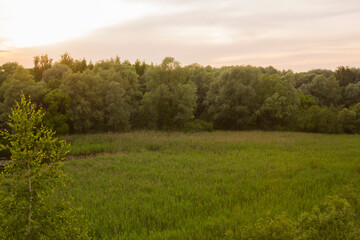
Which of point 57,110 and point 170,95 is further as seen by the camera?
point 170,95

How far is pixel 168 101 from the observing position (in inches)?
1821

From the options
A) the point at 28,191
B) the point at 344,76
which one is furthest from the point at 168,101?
the point at 344,76

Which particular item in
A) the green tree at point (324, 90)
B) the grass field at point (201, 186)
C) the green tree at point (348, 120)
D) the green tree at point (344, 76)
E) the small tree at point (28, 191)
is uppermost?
the green tree at point (344, 76)

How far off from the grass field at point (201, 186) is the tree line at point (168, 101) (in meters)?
12.8

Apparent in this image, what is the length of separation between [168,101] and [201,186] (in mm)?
30376

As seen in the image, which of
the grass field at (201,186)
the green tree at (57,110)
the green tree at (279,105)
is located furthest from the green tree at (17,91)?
the green tree at (279,105)

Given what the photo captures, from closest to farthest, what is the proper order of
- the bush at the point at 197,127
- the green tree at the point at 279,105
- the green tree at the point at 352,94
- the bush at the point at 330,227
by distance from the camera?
the bush at the point at 330,227
the bush at the point at 197,127
the green tree at the point at 279,105
the green tree at the point at 352,94

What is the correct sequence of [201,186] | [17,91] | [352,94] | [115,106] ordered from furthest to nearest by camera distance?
[352,94]
[115,106]
[17,91]
[201,186]

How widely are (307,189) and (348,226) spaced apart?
10.6 metres

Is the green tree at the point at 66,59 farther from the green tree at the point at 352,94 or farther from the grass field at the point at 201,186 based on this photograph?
the green tree at the point at 352,94

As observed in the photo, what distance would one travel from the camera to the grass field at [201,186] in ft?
39.0

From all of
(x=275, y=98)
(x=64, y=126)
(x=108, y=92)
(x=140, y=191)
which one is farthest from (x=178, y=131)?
(x=140, y=191)

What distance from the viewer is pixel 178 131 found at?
4509cm

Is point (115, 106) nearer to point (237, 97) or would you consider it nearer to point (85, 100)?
point (85, 100)
